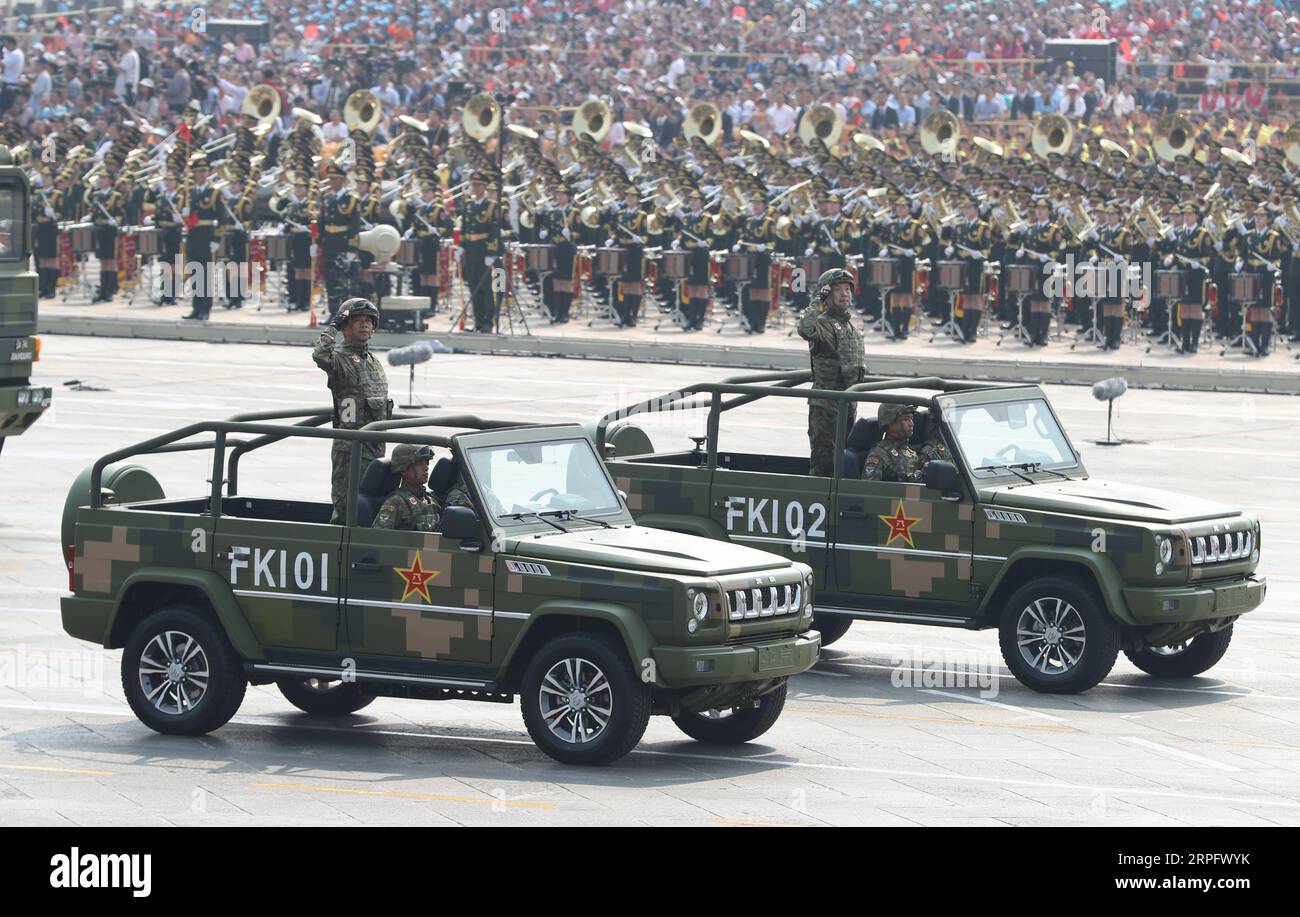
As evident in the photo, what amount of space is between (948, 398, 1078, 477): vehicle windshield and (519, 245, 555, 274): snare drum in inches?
886

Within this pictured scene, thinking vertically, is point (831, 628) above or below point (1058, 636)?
below

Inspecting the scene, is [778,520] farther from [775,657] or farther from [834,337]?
[775,657]

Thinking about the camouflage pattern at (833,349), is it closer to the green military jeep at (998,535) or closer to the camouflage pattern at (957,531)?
the green military jeep at (998,535)

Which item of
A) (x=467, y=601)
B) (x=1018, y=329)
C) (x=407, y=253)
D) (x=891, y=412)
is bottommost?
(x=467, y=601)

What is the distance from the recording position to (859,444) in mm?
15195

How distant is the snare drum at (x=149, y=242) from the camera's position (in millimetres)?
38938

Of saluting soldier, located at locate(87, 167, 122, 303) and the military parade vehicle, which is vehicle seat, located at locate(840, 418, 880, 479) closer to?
the military parade vehicle

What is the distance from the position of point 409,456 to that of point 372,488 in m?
0.26

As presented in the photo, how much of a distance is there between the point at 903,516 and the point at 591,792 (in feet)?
12.9

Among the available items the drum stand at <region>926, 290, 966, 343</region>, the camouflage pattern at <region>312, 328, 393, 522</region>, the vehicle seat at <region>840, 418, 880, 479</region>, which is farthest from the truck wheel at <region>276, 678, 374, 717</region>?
the drum stand at <region>926, 290, 966, 343</region>

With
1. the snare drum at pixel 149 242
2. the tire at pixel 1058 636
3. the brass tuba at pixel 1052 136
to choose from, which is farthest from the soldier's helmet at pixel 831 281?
the brass tuba at pixel 1052 136

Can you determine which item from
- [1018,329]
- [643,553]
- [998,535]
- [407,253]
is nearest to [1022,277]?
[1018,329]

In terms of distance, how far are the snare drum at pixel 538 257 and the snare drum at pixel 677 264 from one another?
1796 millimetres

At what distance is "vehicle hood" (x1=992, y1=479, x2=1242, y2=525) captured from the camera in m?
14.3
